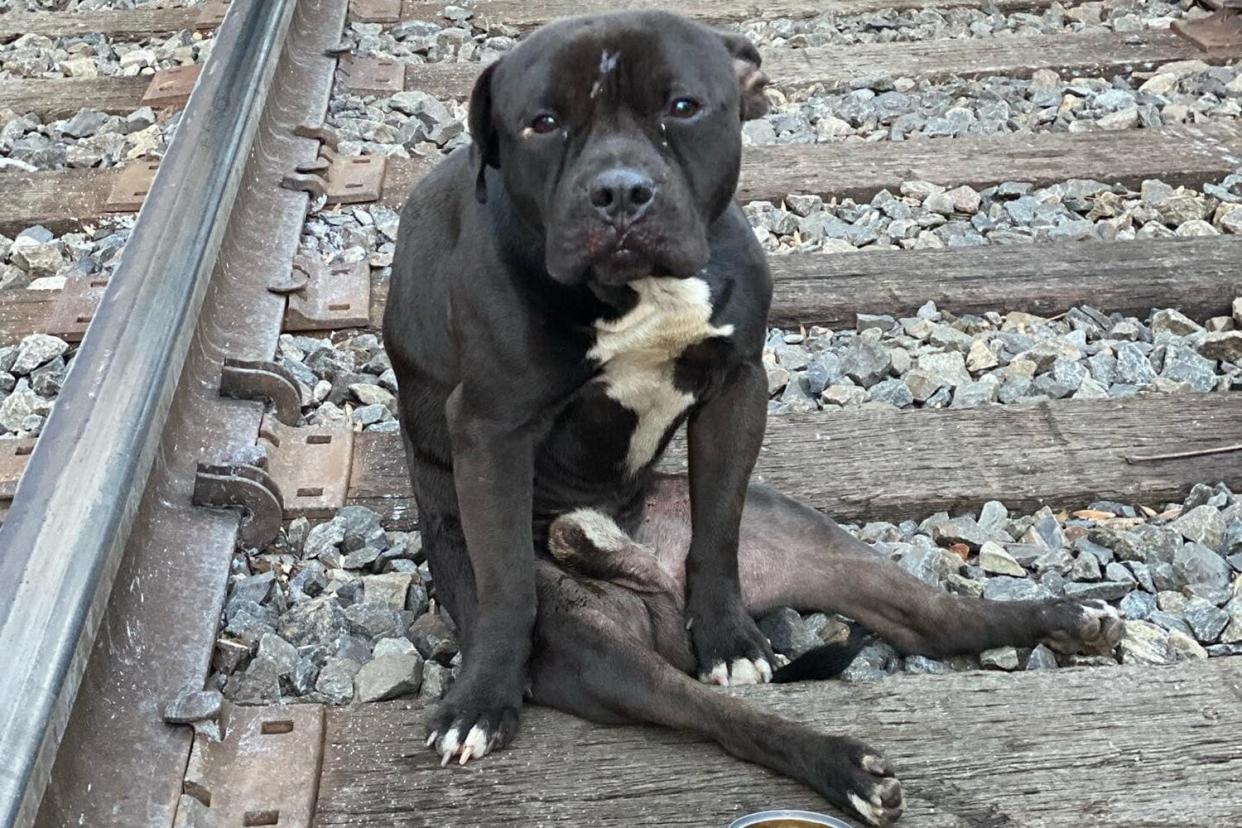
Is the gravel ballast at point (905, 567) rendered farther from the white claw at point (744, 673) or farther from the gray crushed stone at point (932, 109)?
the gray crushed stone at point (932, 109)

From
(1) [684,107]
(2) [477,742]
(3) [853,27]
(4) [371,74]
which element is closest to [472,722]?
(2) [477,742]

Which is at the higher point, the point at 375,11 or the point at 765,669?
the point at 765,669

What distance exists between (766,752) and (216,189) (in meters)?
1.98

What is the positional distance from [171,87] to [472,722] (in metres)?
3.41

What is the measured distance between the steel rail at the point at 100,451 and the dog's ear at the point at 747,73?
116cm

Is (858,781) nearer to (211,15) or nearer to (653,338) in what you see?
(653,338)

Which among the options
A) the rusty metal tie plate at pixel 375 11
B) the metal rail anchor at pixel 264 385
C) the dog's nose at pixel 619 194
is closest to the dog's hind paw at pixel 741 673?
the dog's nose at pixel 619 194

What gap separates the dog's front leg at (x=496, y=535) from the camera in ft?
8.47

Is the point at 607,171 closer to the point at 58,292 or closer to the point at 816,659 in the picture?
the point at 816,659

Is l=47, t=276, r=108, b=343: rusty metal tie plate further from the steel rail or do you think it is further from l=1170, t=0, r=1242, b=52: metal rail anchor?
l=1170, t=0, r=1242, b=52: metal rail anchor

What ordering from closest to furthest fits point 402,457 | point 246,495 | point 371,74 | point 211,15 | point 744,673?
point 744,673 < point 246,495 < point 402,457 < point 371,74 < point 211,15

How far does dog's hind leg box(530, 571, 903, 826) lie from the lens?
7.20 ft

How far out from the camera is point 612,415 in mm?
2844

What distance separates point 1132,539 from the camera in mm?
2916
